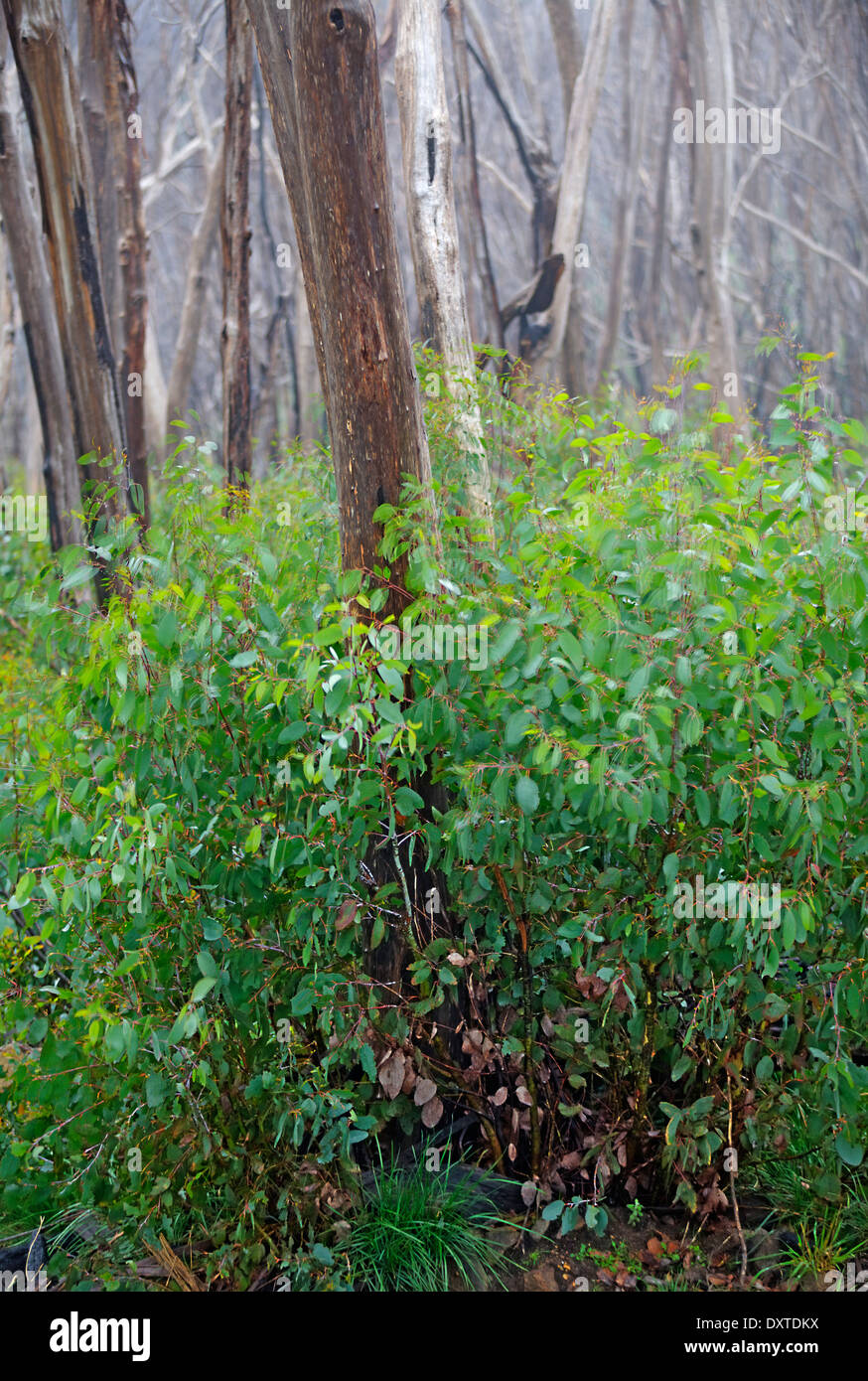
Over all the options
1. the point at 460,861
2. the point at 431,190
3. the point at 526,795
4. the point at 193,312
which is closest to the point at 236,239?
the point at 431,190

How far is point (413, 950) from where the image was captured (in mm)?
3105

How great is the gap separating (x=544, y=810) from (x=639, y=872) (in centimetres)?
36

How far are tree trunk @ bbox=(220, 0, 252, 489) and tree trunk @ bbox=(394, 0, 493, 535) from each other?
96.4 inches

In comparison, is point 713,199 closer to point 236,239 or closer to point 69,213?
point 236,239

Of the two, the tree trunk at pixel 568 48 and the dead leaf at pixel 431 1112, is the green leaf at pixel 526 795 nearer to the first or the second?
the dead leaf at pixel 431 1112

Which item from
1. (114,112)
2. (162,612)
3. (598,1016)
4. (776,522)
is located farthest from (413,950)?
(114,112)

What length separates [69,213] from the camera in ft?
18.5

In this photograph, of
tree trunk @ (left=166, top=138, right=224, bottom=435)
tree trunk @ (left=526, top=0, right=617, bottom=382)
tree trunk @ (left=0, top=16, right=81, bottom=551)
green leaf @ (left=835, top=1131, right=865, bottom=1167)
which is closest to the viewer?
green leaf @ (left=835, top=1131, right=865, bottom=1167)

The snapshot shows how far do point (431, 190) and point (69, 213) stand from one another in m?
1.81

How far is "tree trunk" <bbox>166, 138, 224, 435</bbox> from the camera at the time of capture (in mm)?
11781

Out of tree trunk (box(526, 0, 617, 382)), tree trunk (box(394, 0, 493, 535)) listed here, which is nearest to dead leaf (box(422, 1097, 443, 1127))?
tree trunk (box(394, 0, 493, 535))

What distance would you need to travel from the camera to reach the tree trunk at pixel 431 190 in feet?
18.0

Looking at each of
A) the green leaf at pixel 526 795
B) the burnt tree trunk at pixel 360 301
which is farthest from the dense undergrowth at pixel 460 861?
the burnt tree trunk at pixel 360 301

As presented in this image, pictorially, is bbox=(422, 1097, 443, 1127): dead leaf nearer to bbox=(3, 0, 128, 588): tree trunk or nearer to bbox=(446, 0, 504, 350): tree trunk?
bbox=(3, 0, 128, 588): tree trunk
